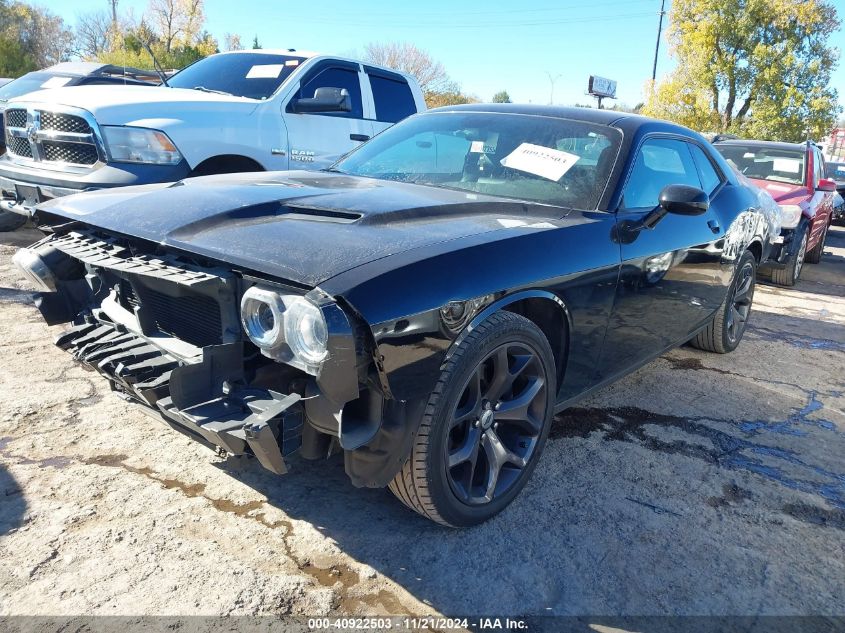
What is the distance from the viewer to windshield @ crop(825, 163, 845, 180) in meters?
17.3

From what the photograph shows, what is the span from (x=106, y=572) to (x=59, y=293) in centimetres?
124

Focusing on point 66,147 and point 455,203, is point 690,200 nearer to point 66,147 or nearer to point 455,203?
point 455,203

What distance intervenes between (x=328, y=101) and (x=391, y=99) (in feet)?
5.75

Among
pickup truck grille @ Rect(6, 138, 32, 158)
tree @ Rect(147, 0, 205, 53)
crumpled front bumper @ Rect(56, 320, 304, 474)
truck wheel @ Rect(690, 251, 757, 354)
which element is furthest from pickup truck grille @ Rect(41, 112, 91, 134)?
tree @ Rect(147, 0, 205, 53)

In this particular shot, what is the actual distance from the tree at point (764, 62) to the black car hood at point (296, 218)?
67.6ft

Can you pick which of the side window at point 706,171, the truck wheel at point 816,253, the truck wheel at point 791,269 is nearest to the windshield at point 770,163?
the truck wheel at point 791,269

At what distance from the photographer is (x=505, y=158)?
3.22 meters

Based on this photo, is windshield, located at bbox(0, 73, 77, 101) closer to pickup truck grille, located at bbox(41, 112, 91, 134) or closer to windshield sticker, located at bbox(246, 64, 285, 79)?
windshield sticker, located at bbox(246, 64, 285, 79)

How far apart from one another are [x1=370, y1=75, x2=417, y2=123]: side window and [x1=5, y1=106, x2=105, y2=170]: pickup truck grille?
9.33 ft

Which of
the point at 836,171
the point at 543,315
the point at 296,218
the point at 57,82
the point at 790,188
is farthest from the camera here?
the point at 836,171

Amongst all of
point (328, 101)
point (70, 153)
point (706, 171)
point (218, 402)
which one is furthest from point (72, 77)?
point (218, 402)

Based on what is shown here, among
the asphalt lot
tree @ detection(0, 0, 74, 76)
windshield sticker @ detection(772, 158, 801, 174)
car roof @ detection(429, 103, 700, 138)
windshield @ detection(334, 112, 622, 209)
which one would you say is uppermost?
tree @ detection(0, 0, 74, 76)

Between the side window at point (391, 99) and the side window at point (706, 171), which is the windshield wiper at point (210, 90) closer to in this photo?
the side window at point (391, 99)

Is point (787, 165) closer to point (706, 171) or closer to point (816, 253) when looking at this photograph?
point (816, 253)
